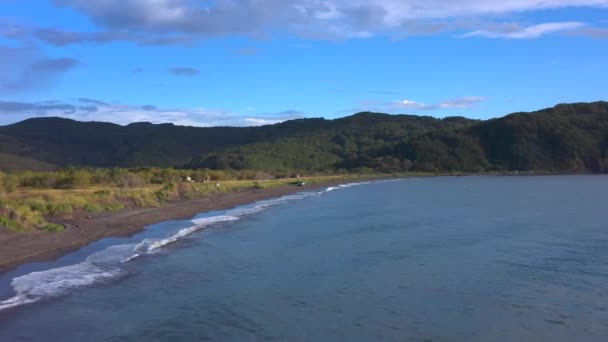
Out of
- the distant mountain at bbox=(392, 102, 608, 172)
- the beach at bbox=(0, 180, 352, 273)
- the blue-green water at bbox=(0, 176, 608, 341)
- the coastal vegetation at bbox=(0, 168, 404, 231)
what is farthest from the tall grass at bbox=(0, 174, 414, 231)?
the distant mountain at bbox=(392, 102, 608, 172)

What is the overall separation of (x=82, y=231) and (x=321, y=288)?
42.8 ft

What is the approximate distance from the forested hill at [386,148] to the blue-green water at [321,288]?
316 ft

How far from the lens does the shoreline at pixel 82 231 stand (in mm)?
18453

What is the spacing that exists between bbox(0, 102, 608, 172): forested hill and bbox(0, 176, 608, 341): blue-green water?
9626cm

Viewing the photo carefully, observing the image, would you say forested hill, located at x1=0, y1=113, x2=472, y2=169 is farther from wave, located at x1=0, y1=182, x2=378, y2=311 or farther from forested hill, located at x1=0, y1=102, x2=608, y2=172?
wave, located at x1=0, y1=182, x2=378, y2=311

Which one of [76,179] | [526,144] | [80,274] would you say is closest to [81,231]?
[80,274]

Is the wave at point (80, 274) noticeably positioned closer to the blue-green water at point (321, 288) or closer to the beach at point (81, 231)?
the blue-green water at point (321, 288)

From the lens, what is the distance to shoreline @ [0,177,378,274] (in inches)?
727

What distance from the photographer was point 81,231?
23.7 metres

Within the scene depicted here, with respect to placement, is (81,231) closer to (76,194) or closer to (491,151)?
(76,194)

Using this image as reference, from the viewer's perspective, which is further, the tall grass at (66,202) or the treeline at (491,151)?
the treeline at (491,151)

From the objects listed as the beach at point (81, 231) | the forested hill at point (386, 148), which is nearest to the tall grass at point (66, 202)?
the beach at point (81, 231)

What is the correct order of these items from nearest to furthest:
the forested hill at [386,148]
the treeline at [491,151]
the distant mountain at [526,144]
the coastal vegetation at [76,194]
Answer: the coastal vegetation at [76,194]
the forested hill at [386,148]
the treeline at [491,151]
the distant mountain at [526,144]

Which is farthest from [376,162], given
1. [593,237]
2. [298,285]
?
[298,285]
